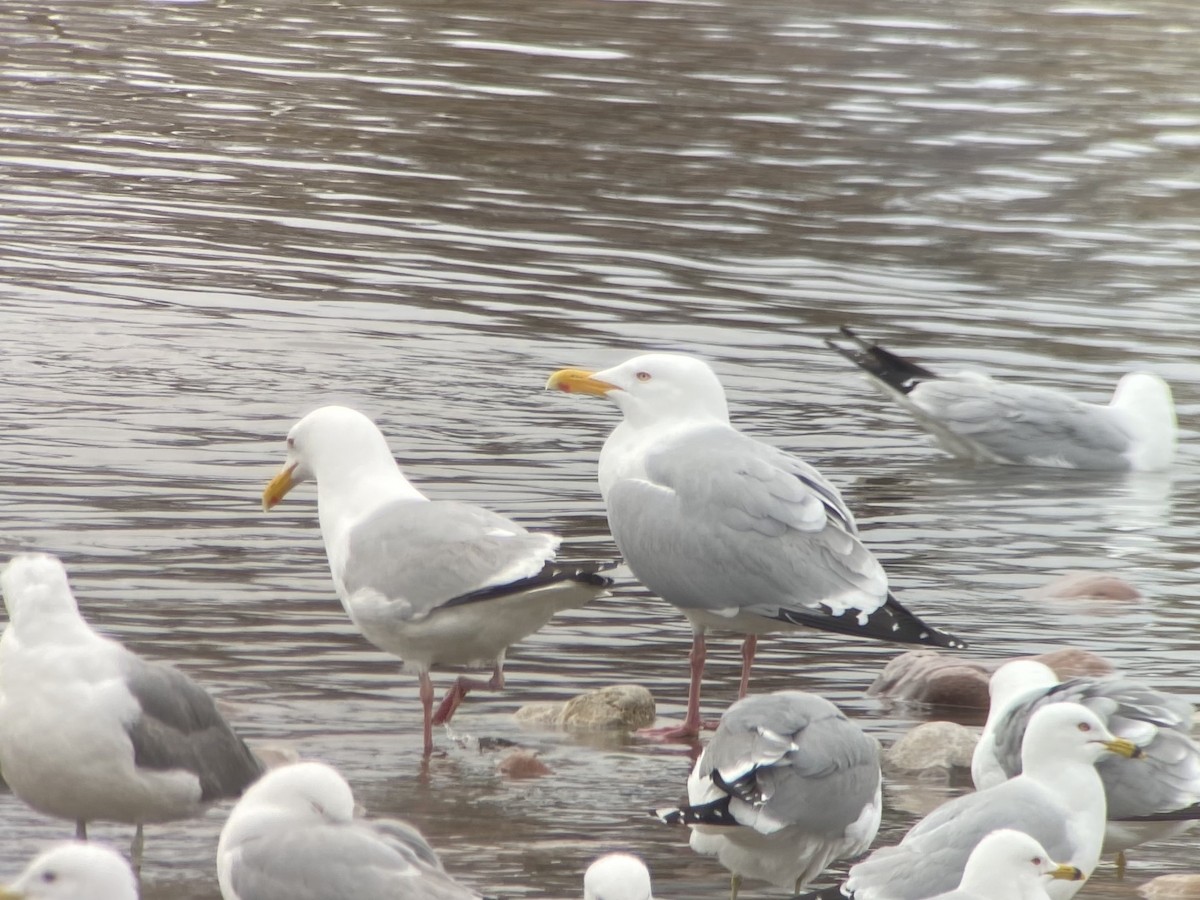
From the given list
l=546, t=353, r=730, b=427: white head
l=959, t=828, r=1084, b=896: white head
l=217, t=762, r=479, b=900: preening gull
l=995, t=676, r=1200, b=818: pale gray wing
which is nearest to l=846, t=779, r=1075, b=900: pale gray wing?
l=959, t=828, r=1084, b=896: white head

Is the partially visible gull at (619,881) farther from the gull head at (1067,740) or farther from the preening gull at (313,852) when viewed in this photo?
the gull head at (1067,740)

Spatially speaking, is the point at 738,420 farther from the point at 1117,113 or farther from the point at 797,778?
the point at 1117,113

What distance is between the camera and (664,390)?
8.55m

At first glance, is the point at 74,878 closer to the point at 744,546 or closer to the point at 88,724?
the point at 88,724

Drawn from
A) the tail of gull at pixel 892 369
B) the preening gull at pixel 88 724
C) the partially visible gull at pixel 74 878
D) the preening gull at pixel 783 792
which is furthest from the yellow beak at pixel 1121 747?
the tail of gull at pixel 892 369

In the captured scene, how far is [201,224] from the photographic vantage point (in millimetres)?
16344

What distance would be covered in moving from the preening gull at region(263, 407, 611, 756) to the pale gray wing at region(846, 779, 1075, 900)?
180 cm

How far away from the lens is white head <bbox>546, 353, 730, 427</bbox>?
336 inches

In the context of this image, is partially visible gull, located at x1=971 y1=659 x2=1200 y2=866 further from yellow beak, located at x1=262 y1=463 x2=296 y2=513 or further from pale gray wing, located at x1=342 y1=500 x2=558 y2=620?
yellow beak, located at x1=262 y1=463 x2=296 y2=513

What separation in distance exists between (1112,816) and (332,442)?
3.14 meters

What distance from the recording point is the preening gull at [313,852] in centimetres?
503

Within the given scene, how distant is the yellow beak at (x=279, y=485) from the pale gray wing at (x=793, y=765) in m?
2.74

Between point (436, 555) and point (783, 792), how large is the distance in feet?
6.34

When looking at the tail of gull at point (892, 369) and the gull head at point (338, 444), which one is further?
the tail of gull at point (892, 369)
